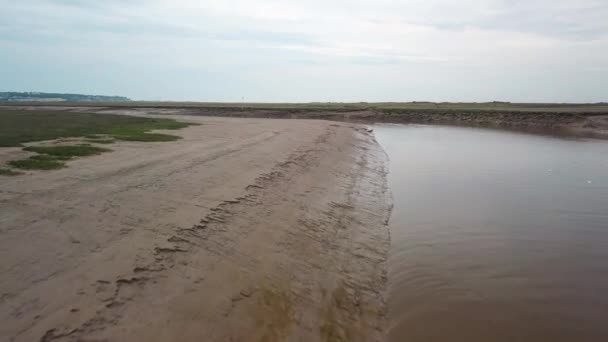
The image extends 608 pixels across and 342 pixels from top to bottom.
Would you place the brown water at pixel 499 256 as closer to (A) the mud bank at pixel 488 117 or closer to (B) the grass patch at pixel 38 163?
(B) the grass patch at pixel 38 163

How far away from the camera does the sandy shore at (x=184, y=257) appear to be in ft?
15.0

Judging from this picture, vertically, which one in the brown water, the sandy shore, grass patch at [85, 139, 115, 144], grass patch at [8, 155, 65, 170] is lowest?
the brown water

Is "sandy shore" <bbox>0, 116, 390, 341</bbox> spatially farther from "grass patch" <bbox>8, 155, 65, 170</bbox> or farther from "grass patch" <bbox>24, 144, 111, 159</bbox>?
"grass patch" <bbox>24, 144, 111, 159</bbox>

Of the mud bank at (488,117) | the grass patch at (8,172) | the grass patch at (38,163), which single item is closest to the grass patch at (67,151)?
the grass patch at (38,163)

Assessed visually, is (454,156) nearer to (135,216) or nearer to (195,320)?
(135,216)

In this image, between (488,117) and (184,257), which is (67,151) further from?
(488,117)

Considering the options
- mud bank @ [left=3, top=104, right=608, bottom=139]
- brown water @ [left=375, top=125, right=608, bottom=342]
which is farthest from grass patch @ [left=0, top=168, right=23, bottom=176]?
mud bank @ [left=3, top=104, right=608, bottom=139]

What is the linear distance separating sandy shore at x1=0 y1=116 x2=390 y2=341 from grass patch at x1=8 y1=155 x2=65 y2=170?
46cm

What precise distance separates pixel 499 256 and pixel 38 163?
12.0 m

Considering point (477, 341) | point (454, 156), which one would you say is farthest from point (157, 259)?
point (454, 156)

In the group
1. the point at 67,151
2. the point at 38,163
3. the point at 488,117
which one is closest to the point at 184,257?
the point at 38,163

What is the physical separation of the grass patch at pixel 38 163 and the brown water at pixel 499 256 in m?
9.36

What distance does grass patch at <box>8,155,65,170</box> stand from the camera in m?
10.8

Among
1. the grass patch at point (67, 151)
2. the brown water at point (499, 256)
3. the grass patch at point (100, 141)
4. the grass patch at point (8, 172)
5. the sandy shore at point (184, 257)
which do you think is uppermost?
the grass patch at point (100, 141)
